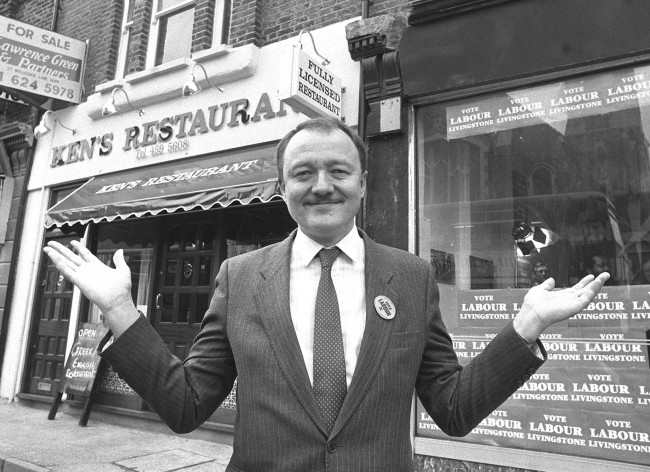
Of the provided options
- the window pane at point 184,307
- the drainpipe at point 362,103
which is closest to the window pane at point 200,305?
the window pane at point 184,307

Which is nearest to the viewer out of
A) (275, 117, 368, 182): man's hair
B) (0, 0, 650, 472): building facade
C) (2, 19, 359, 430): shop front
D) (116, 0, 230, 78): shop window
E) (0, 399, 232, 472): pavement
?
(275, 117, 368, 182): man's hair

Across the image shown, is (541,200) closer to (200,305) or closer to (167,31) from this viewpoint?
(200,305)

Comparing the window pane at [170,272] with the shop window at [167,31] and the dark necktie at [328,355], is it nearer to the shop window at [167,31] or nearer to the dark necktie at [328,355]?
the shop window at [167,31]

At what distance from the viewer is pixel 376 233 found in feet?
16.6

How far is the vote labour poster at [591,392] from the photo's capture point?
382 cm

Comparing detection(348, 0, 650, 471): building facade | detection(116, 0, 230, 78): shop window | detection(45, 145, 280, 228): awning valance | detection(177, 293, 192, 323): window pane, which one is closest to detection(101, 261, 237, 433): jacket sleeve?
detection(348, 0, 650, 471): building facade

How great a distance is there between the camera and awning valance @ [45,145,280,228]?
5516 mm

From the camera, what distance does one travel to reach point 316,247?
69.0 inches

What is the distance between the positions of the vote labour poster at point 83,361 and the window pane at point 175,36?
13.7ft

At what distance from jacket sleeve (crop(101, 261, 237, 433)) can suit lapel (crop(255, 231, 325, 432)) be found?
156 mm

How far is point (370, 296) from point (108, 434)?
20.0 feet

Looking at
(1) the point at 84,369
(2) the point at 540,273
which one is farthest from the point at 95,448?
(2) the point at 540,273

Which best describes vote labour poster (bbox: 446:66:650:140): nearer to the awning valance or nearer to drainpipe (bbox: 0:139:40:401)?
the awning valance

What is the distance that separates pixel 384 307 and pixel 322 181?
1.46 ft
